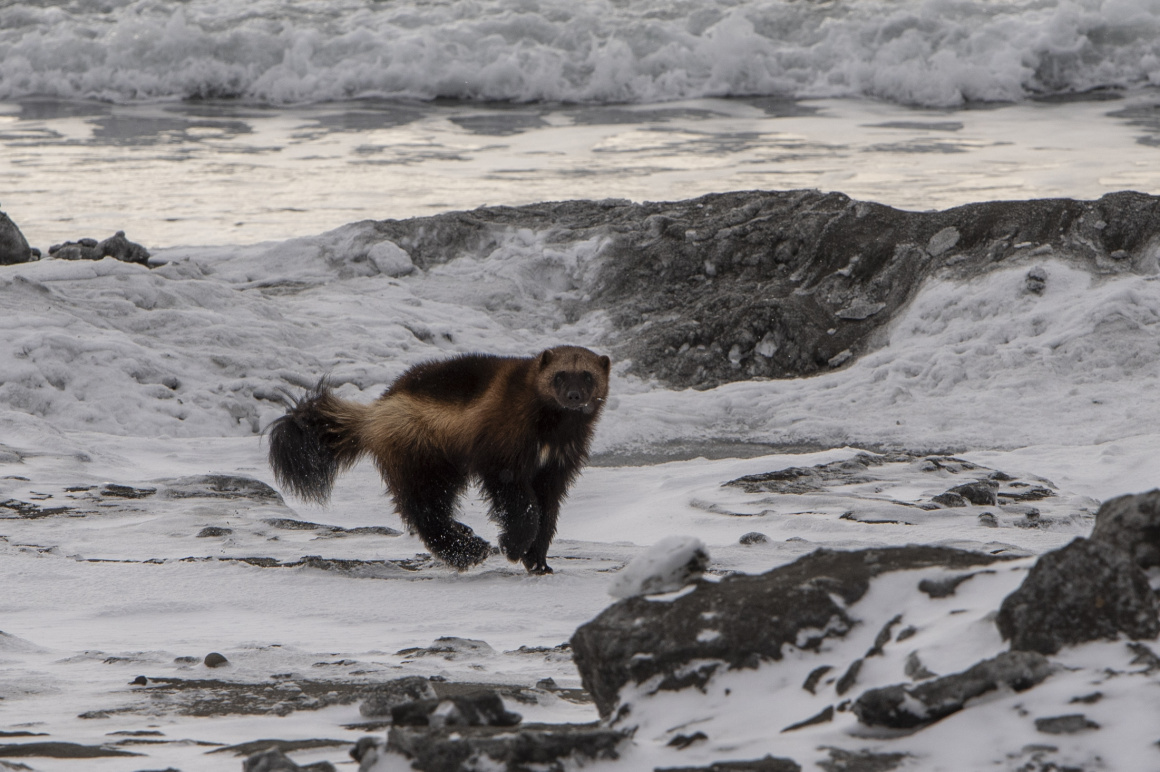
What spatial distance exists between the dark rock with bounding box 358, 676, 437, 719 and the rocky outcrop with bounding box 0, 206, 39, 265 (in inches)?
326

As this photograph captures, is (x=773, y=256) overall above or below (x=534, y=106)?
below

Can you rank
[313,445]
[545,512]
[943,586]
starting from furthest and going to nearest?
[313,445]
[545,512]
[943,586]

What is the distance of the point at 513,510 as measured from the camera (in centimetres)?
468

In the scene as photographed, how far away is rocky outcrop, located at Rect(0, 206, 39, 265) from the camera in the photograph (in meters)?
9.80

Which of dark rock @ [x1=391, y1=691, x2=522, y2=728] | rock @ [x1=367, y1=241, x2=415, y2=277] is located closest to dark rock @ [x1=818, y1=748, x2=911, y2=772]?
dark rock @ [x1=391, y1=691, x2=522, y2=728]

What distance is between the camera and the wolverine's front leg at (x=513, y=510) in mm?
4660

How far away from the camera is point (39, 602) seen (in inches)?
153

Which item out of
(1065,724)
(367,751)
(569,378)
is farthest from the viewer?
(569,378)

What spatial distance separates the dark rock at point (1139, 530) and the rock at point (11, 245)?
9207 mm

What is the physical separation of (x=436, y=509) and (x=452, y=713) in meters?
2.74

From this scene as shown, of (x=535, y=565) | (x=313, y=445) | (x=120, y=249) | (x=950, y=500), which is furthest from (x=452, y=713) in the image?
(x=120, y=249)

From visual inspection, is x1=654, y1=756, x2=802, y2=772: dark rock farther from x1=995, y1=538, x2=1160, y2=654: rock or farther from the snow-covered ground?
x1=995, y1=538, x2=1160, y2=654: rock

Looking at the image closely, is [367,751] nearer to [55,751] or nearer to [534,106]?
[55,751]

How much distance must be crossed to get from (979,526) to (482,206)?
7.74 m
